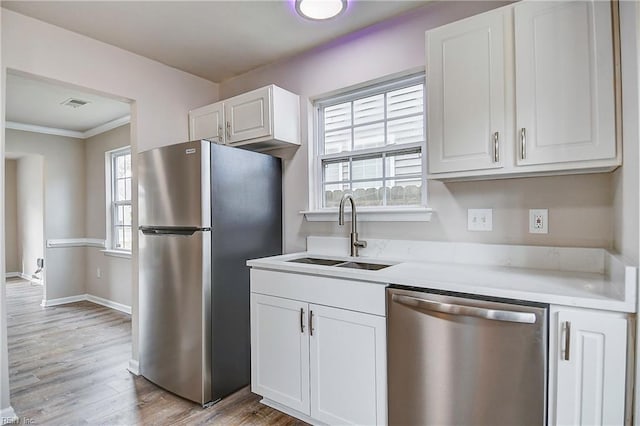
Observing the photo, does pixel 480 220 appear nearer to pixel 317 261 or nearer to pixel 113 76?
pixel 317 261

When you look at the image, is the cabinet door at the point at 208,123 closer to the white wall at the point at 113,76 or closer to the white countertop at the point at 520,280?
the white wall at the point at 113,76

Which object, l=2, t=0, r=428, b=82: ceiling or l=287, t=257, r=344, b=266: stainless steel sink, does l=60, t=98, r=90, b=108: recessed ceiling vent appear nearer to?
l=2, t=0, r=428, b=82: ceiling

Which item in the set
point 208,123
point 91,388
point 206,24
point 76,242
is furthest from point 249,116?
point 76,242

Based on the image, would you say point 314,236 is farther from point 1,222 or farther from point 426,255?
point 1,222

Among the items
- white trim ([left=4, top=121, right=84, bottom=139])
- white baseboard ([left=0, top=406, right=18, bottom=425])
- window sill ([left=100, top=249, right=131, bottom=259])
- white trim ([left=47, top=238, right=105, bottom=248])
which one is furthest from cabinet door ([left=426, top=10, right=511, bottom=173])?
white trim ([left=4, top=121, right=84, bottom=139])

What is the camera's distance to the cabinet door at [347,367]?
1634 mm

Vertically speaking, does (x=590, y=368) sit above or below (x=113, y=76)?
below

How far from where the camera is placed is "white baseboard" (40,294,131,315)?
441 cm

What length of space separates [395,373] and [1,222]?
96.1 inches

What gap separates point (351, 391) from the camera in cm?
172

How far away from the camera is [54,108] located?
4.00 m

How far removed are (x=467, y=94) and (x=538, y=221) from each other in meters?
0.75

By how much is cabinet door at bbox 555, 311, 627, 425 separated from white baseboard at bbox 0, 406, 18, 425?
281cm

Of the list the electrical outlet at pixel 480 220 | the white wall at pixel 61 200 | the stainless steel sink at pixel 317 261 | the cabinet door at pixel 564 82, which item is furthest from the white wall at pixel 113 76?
the white wall at pixel 61 200
